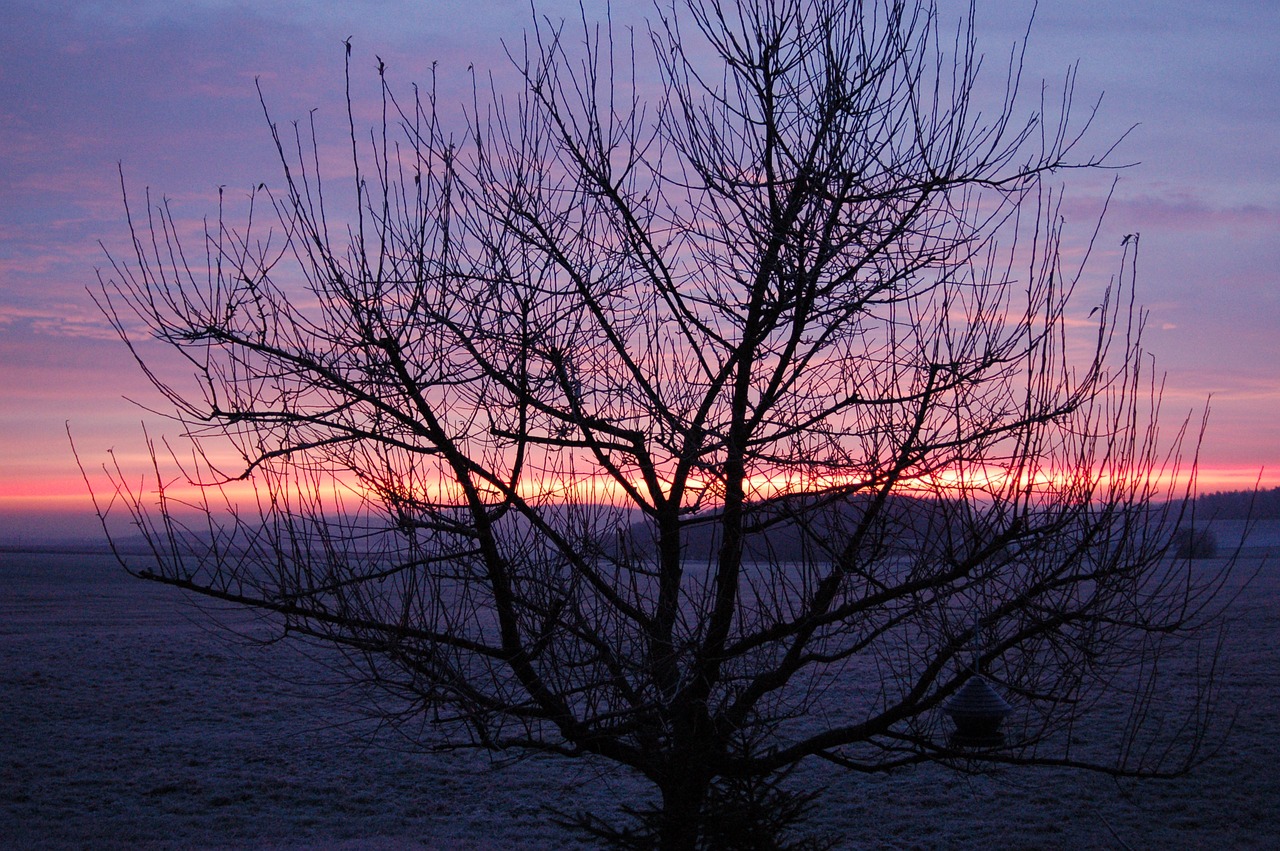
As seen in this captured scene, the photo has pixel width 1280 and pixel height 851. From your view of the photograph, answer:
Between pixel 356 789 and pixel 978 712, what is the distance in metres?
11.8

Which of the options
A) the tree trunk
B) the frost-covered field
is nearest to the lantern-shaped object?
the tree trunk

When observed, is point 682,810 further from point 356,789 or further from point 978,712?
point 356,789

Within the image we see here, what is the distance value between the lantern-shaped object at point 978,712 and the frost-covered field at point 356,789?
538cm

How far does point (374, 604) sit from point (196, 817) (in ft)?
31.6

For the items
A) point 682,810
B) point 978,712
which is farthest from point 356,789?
point 978,712

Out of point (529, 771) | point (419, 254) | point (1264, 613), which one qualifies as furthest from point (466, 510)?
point (1264, 613)

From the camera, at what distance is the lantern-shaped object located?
4336 mm

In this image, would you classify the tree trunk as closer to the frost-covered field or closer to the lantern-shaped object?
the lantern-shaped object

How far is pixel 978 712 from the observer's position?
4344 mm

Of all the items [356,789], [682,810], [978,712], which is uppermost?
[978,712]

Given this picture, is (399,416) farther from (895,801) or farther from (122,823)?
(895,801)

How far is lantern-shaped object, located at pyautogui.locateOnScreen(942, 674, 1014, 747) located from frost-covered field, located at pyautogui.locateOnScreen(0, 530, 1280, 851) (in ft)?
17.7

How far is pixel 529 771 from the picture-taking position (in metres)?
15.4

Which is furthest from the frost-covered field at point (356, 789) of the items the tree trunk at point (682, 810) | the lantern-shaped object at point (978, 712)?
the lantern-shaped object at point (978, 712)
